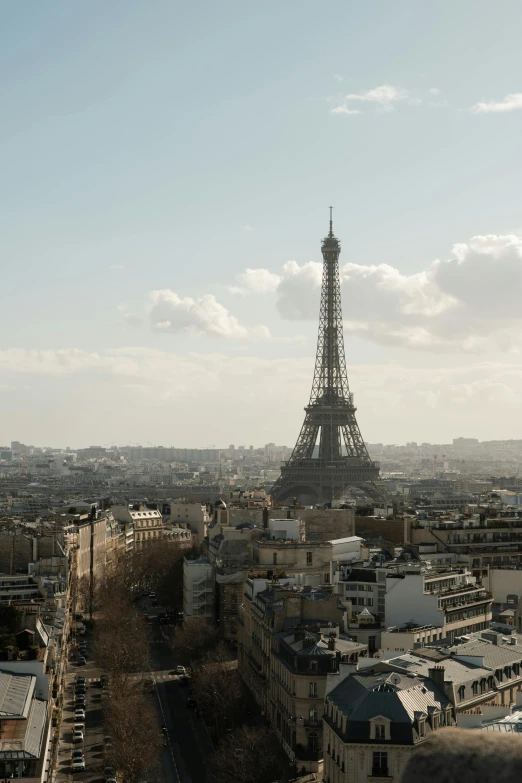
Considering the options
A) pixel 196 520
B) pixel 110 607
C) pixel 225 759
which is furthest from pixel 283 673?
pixel 196 520

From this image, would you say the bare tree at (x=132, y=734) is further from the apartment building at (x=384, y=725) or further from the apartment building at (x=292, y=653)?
the apartment building at (x=384, y=725)

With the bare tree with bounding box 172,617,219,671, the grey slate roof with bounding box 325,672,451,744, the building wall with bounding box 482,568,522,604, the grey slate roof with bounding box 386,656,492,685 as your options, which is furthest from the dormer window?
the building wall with bounding box 482,568,522,604

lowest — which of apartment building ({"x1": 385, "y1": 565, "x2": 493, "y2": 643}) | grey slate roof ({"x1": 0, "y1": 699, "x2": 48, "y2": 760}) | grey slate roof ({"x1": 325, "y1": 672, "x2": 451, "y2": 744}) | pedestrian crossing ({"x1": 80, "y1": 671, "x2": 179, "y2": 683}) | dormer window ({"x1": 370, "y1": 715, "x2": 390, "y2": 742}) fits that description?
pedestrian crossing ({"x1": 80, "y1": 671, "x2": 179, "y2": 683})

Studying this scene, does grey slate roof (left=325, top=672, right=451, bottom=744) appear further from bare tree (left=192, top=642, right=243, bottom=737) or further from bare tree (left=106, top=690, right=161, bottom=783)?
bare tree (left=192, top=642, right=243, bottom=737)

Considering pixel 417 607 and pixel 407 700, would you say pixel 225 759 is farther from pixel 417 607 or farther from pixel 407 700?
pixel 417 607

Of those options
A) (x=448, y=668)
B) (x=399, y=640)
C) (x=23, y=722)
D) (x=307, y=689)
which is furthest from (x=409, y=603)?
(x=23, y=722)

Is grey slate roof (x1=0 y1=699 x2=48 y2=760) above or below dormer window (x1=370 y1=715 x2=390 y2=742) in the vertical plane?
below

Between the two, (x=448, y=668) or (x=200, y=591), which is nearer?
(x=448, y=668)

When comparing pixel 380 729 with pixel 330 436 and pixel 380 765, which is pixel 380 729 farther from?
pixel 330 436
